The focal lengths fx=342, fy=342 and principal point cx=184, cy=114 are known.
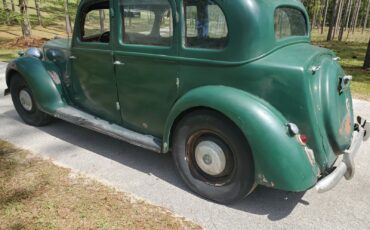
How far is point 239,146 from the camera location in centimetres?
282

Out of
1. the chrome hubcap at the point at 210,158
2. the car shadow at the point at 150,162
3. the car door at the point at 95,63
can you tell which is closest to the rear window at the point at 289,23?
the chrome hubcap at the point at 210,158

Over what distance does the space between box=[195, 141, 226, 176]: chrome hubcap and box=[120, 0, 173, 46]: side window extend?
3.35ft

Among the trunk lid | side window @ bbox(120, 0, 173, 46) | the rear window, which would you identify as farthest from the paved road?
the rear window

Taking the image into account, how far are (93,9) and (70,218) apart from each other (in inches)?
92.6

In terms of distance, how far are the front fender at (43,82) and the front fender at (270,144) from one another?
99.7 inches

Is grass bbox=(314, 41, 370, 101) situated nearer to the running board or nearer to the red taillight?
the red taillight

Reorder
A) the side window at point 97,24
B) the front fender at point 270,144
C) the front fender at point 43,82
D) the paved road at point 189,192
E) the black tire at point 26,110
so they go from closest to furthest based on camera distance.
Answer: the front fender at point 270,144, the paved road at point 189,192, the side window at point 97,24, the front fender at point 43,82, the black tire at point 26,110

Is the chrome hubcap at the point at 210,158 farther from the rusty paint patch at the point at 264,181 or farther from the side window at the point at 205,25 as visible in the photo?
the side window at the point at 205,25

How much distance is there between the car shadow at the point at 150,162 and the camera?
3.05 metres

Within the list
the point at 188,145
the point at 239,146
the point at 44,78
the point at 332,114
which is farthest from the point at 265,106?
the point at 44,78

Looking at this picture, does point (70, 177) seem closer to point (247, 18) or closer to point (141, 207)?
point (141, 207)

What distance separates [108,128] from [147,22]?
1.26 metres

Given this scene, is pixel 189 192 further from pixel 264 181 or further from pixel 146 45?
pixel 146 45

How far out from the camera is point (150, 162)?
389 centimetres
